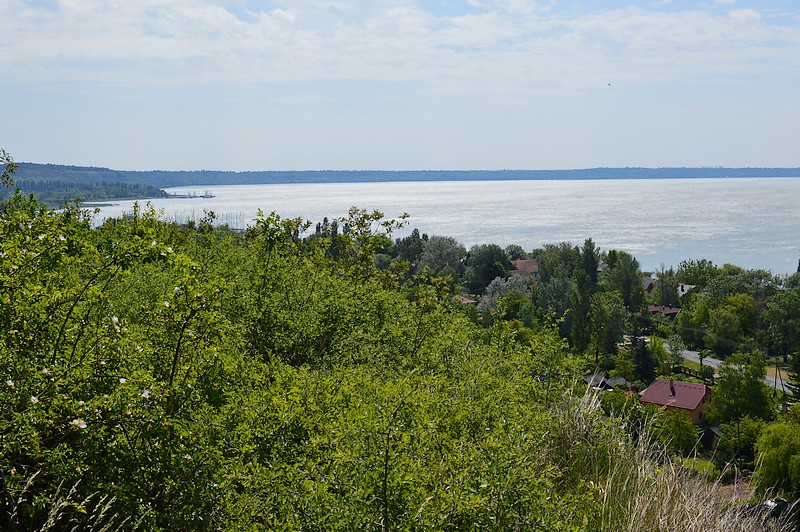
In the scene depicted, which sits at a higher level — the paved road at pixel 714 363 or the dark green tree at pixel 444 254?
the dark green tree at pixel 444 254

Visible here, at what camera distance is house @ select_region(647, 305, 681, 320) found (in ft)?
246

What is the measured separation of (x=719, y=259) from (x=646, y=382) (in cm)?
6154

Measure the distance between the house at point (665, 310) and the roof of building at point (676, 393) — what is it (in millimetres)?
28567

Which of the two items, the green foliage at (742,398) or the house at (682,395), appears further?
the house at (682,395)

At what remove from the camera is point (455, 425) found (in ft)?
17.2

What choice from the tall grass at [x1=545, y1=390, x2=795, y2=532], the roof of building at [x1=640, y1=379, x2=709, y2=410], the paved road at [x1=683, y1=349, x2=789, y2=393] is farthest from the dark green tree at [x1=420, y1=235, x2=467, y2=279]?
the tall grass at [x1=545, y1=390, x2=795, y2=532]

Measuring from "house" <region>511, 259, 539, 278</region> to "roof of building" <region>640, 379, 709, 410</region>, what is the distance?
39.6 meters

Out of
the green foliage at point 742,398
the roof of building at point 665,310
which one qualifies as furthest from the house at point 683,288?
the green foliage at point 742,398

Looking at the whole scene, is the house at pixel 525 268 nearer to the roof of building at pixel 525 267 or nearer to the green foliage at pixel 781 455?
the roof of building at pixel 525 267

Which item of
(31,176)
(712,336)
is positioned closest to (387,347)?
(712,336)

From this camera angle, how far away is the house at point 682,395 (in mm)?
43906

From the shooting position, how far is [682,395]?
45438 millimetres

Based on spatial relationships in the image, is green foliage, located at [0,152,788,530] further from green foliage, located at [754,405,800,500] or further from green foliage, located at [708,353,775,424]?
green foliage, located at [708,353,775,424]

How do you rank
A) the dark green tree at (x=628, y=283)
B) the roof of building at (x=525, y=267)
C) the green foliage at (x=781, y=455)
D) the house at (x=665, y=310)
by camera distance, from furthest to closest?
the roof of building at (x=525, y=267)
the house at (x=665, y=310)
the dark green tree at (x=628, y=283)
the green foliage at (x=781, y=455)
